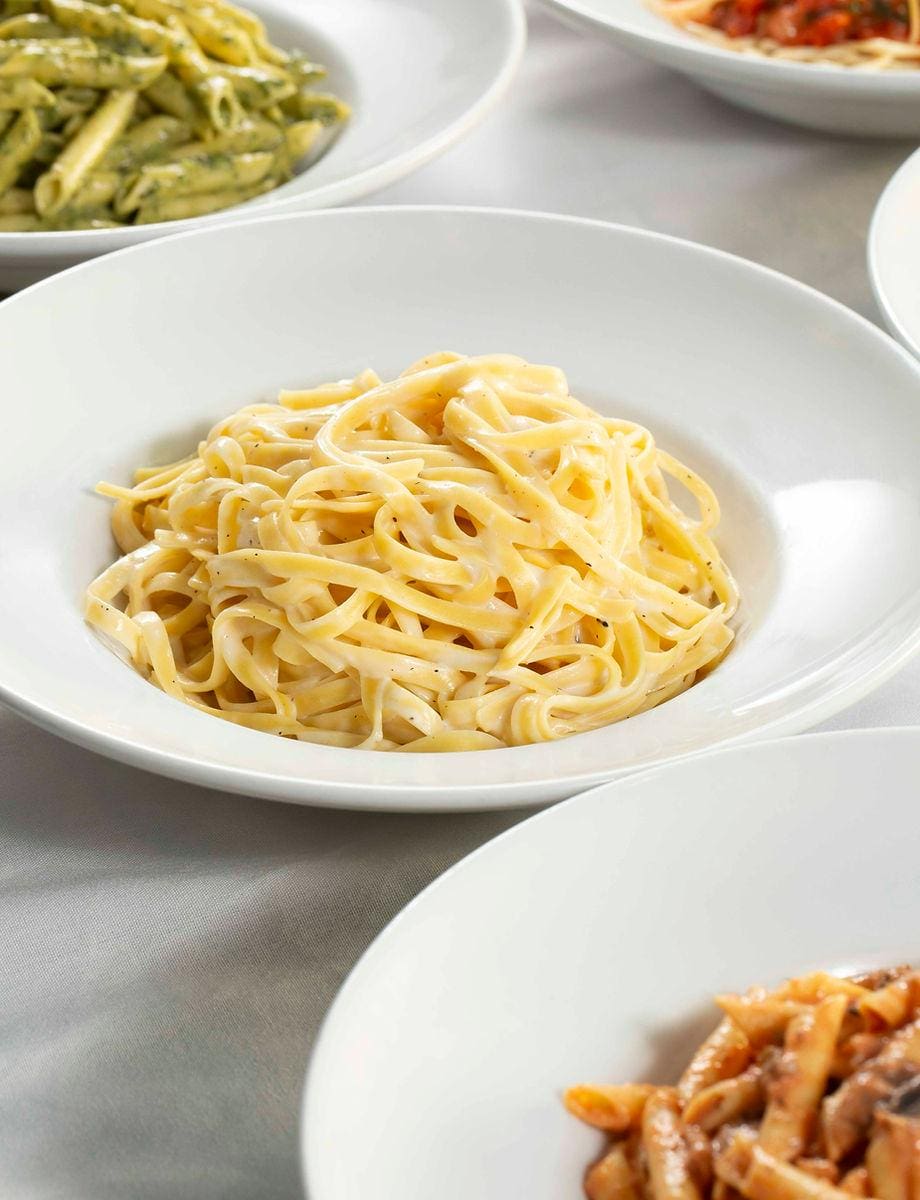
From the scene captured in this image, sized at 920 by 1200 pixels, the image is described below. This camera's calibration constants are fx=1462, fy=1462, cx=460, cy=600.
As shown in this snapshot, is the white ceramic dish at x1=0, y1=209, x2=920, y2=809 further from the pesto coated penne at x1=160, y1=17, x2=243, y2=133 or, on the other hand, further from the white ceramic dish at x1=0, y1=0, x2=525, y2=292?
the pesto coated penne at x1=160, y1=17, x2=243, y2=133

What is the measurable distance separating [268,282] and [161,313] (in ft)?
0.49

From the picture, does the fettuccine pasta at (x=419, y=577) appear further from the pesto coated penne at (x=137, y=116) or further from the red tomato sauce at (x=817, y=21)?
the red tomato sauce at (x=817, y=21)

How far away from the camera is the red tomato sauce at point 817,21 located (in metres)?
2.74

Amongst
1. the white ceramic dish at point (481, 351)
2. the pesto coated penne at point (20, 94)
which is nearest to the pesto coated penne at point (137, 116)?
the pesto coated penne at point (20, 94)

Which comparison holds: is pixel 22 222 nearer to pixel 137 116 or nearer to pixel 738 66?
pixel 137 116

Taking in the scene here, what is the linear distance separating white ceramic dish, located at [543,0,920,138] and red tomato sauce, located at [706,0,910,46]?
19 cm

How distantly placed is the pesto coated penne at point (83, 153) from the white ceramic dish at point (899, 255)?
3.72ft

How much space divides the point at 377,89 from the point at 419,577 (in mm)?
1330

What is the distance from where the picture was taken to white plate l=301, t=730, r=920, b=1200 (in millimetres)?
889

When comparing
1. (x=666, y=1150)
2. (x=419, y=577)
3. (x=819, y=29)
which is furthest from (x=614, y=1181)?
(x=819, y=29)

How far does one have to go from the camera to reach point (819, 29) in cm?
277

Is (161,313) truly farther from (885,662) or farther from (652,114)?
(652,114)

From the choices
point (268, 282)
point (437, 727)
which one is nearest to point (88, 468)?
point (268, 282)

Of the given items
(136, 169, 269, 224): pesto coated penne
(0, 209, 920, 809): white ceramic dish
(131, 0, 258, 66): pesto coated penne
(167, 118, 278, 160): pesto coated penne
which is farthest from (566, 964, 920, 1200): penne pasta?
(131, 0, 258, 66): pesto coated penne
